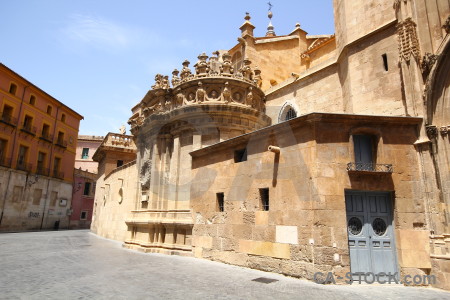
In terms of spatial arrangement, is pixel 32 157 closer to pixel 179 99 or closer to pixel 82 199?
pixel 82 199

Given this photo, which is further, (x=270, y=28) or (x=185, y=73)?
(x=270, y=28)

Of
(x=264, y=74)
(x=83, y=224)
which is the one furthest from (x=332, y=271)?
(x=83, y=224)

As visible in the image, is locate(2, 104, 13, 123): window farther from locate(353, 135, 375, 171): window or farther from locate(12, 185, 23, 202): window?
locate(353, 135, 375, 171): window

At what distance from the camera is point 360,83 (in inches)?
455

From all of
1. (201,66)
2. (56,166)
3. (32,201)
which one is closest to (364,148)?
(201,66)

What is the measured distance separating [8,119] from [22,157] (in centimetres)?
374

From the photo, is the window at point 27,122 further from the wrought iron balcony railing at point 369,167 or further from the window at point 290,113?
the wrought iron balcony railing at point 369,167

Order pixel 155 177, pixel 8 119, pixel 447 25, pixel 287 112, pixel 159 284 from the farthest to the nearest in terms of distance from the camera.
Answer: pixel 8 119 < pixel 287 112 < pixel 155 177 < pixel 447 25 < pixel 159 284

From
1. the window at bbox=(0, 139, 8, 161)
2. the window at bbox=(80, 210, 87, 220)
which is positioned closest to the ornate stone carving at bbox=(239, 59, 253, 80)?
the window at bbox=(0, 139, 8, 161)

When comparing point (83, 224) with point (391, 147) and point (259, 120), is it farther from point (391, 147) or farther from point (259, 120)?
point (391, 147)

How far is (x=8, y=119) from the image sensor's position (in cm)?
2670

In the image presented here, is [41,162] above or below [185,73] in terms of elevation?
below

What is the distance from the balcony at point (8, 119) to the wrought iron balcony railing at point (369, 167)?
29168 millimetres

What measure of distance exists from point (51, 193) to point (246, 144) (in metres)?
28.2
